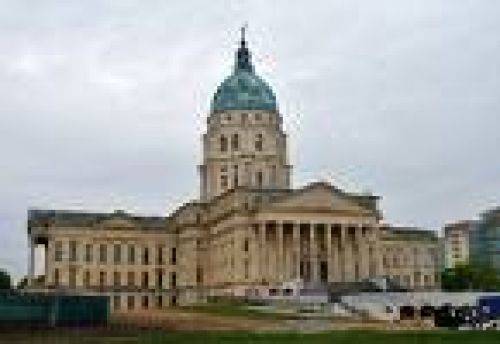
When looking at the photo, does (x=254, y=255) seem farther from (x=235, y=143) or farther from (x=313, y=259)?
(x=235, y=143)

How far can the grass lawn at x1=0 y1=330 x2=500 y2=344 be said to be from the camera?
5169 centimetres

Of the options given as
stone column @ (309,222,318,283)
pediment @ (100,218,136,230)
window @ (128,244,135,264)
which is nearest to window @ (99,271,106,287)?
window @ (128,244,135,264)

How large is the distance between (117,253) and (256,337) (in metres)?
83.0

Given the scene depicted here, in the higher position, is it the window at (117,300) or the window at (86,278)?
the window at (86,278)

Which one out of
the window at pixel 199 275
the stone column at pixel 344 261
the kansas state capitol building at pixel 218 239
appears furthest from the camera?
the window at pixel 199 275

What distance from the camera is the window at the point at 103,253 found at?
134125 millimetres

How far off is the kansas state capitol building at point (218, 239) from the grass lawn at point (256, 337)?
58.7 metres

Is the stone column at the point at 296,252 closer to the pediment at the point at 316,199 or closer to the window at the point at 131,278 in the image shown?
the pediment at the point at 316,199

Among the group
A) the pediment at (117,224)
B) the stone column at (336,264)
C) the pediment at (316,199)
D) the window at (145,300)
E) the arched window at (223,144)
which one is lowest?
the window at (145,300)

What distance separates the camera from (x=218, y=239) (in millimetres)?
126438

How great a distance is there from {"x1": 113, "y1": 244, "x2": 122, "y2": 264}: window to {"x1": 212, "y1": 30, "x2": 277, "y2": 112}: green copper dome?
21.8 meters

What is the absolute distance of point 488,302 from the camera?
2862 inches

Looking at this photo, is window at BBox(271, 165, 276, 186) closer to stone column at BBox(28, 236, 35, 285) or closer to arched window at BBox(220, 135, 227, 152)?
arched window at BBox(220, 135, 227, 152)

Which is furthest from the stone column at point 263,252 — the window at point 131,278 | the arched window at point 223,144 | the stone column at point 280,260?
the window at point 131,278
